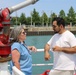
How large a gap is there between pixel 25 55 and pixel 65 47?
0.60m

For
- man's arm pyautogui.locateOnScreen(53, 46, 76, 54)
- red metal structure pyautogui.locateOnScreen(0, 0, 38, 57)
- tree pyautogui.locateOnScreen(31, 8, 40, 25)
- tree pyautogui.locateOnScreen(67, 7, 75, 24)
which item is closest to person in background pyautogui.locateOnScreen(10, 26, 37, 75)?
man's arm pyautogui.locateOnScreen(53, 46, 76, 54)

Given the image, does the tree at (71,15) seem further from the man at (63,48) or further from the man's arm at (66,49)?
the man's arm at (66,49)

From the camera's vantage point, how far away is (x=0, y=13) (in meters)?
2.25

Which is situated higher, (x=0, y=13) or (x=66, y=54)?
(x=0, y=13)

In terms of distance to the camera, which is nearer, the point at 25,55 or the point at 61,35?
the point at 25,55

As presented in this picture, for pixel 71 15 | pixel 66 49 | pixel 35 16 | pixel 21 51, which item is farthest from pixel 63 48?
pixel 71 15

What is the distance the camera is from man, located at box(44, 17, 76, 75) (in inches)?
133

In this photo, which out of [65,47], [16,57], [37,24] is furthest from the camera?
[37,24]

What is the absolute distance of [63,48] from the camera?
3375mm

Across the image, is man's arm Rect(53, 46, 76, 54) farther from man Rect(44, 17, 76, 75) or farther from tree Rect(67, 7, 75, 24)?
tree Rect(67, 7, 75, 24)

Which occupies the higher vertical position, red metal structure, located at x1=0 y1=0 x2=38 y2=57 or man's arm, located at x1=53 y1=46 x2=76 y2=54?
red metal structure, located at x1=0 y1=0 x2=38 y2=57

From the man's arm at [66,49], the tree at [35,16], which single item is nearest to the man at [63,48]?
the man's arm at [66,49]

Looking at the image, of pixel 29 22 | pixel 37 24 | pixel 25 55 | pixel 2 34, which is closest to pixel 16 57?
pixel 25 55

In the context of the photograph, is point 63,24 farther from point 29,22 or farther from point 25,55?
point 29,22
